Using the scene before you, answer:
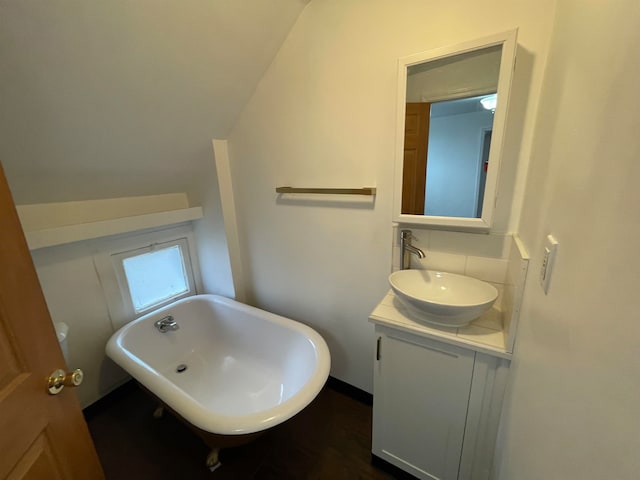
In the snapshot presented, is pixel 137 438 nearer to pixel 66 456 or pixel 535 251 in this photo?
pixel 66 456

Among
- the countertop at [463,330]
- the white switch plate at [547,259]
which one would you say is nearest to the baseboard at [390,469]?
the countertop at [463,330]

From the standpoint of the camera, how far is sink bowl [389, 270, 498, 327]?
1.01 m

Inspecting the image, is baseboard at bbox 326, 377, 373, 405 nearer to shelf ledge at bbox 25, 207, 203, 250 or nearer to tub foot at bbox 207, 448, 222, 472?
tub foot at bbox 207, 448, 222, 472

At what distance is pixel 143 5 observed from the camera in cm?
106

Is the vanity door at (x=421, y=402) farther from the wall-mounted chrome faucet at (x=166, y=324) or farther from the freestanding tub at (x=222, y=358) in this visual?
the wall-mounted chrome faucet at (x=166, y=324)

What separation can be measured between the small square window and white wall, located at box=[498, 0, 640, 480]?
2.38 meters

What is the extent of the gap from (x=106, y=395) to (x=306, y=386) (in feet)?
5.44

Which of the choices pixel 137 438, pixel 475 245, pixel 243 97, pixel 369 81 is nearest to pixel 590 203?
pixel 475 245

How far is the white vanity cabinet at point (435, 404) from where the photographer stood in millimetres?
1046

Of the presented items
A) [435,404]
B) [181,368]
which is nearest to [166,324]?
[181,368]

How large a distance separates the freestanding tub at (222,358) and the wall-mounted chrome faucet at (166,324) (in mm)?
25

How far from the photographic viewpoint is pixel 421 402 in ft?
3.92

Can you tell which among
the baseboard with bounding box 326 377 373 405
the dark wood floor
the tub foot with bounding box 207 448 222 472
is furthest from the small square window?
the baseboard with bounding box 326 377 373 405

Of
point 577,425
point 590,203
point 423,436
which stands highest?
point 590,203
